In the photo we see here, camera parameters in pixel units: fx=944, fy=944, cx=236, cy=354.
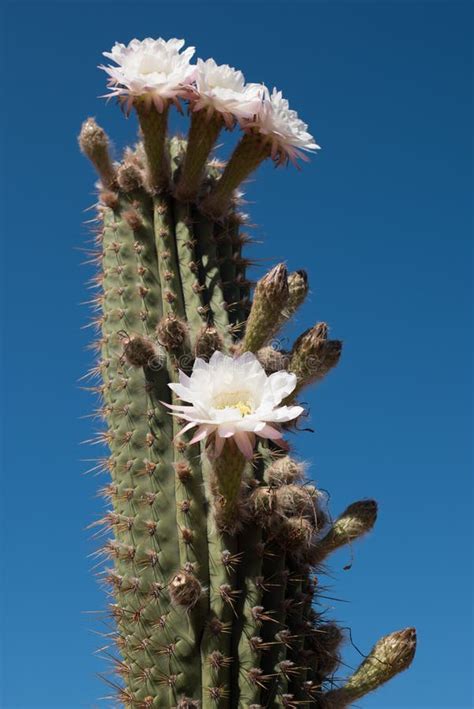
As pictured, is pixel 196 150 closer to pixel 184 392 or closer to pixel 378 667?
pixel 184 392

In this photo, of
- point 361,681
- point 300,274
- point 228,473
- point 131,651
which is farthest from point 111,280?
point 361,681

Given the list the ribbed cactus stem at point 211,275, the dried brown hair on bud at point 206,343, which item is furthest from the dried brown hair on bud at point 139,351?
the ribbed cactus stem at point 211,275

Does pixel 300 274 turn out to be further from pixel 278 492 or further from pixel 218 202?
pixel 278 492

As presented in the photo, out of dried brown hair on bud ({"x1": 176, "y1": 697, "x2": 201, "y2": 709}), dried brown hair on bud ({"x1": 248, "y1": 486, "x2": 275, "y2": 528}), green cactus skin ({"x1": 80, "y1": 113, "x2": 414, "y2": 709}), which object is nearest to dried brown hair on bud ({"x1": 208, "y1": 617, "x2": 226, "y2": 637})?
green cactus skin ({"x1": 80, "y1": 113, "x2": 414, "y2": 709})

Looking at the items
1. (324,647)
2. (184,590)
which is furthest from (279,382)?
(324,647)

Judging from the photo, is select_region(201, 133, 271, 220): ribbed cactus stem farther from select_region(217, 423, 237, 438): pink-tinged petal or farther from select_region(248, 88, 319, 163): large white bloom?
select_region(217, 423, 237, 438): pink-tinged petal

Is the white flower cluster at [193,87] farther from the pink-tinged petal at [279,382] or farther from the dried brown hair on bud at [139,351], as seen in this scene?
the pink-tinged petal at [279,382]
